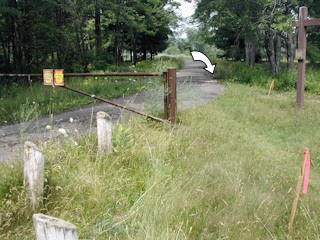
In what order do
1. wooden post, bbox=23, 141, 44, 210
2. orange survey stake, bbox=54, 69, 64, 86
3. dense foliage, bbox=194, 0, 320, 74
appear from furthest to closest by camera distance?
dense foliage, bbox=194, 0, 320, 74 < orange survey stake, bbox=54, 69, 64, 86 < wooden post, bbox=23, 141, 44, 210

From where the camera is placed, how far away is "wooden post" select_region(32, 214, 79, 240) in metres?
1.54

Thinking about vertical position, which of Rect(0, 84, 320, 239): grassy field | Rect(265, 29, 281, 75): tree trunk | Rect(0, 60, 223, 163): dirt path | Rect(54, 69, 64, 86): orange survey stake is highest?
Rect(265, 29, 281, 75): tree trunk

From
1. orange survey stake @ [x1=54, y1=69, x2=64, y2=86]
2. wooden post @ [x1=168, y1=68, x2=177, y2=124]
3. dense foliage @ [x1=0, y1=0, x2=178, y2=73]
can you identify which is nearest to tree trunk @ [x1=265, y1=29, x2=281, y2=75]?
dense foliage @ [x1=0, y1=0, x2=178, y2=73]

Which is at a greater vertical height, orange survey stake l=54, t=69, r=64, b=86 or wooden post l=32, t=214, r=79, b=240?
orange survey stake l=54, t=69, r=64, b=86

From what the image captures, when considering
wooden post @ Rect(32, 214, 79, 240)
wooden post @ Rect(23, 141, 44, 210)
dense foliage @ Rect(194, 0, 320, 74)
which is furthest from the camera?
dense foliage @ Rect(194, 0, 320, 74)

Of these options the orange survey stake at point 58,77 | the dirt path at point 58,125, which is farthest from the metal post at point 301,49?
the orange survey stake at point 58,77

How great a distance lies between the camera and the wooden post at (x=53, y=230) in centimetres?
154

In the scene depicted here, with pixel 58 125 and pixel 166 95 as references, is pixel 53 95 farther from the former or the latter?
pixel 166 95

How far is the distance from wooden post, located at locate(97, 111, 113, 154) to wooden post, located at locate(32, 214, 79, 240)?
2.09 m

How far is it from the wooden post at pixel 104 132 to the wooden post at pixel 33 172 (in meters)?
1.21

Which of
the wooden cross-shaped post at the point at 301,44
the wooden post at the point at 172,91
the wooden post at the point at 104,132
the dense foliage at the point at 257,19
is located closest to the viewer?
the wooden post at the point at 104,132

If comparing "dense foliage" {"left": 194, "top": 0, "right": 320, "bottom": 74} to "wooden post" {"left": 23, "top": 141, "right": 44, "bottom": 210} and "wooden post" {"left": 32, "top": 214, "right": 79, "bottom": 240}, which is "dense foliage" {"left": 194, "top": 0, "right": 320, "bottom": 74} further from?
"wooden post" {"left": 32, "top": 214, "right": 79, "bottom": 240}

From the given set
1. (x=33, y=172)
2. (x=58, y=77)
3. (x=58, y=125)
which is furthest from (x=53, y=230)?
(x=58, y=125)

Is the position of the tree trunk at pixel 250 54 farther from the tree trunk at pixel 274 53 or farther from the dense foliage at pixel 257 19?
the tree trunk at pixel 274 53
